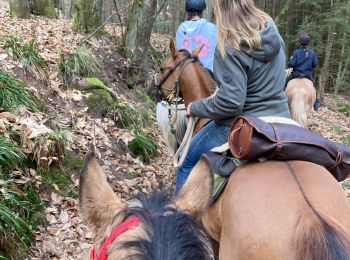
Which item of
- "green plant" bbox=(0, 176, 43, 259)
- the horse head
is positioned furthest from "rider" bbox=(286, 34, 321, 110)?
"green plant" bbox=(0, 176, 43, 259)

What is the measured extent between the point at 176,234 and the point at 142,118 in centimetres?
696

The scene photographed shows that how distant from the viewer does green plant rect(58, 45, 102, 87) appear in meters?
8.02

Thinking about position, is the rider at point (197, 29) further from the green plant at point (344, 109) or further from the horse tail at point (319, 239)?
the green plant at point (344, 109)

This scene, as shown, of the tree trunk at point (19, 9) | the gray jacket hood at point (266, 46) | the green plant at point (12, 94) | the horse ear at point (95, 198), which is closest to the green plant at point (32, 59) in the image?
the green plant at point (12, 94)

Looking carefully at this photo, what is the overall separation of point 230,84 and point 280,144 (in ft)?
2.56

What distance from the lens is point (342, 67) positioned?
27.3 meters

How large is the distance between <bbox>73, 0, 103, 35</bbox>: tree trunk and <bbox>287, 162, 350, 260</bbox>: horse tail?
30.9ft

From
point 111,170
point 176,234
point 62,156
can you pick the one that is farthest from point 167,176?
point 176,234

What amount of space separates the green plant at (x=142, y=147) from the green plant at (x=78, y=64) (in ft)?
5.66

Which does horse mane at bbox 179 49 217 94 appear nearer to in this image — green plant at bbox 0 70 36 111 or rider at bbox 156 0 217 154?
rider at bbox 156 0 217 154

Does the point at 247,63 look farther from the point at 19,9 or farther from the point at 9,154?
the point at 19,9

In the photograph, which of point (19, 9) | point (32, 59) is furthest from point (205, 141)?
point (19, 9)

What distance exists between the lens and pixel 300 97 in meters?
10.6

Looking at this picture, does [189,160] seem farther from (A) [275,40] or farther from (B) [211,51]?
(B) [211,51]
